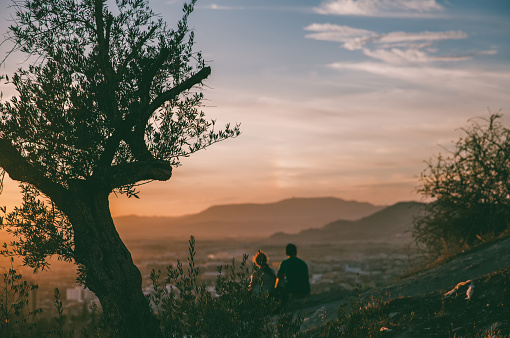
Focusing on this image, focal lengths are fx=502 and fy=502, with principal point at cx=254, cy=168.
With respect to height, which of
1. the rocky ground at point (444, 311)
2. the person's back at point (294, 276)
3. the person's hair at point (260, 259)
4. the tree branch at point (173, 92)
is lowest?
the rocky ground at point (444, 311)

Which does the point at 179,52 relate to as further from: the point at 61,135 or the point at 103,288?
the point at 103,288

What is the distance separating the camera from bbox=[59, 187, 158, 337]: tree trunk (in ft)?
29.1

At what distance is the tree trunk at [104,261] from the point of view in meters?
8.86

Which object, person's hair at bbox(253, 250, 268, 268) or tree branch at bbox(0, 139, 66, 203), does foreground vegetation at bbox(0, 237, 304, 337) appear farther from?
person's hair at bbox(253, 250, 268, 268)

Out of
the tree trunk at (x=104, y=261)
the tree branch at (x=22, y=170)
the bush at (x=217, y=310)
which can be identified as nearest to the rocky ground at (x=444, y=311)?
the bush at (x=217, y=310)

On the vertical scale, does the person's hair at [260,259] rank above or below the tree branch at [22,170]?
below

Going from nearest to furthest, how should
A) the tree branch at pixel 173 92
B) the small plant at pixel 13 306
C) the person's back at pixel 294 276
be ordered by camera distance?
the small plant at pixel 13 306 < the tree branch at pixel 173 92 < the person's back at pixel 294 276

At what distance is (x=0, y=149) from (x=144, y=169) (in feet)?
7.79

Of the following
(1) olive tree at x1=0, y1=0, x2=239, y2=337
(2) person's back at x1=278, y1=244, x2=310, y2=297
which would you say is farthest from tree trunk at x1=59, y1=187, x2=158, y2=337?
(2) person's back at x1=278, y1=244, x2=310, y2=297

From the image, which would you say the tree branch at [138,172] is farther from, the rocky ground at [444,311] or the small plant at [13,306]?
Result: the rocky ground at [444,311]

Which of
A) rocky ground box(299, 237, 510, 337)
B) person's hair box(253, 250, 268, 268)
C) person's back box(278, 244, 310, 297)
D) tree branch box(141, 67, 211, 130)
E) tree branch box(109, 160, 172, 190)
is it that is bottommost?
rocky ground box(299, 237, 510, 337)

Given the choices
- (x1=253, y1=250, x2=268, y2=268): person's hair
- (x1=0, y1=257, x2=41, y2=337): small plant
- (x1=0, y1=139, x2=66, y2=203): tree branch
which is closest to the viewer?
(x1=0, y1=257, x2=41, y2=337): small plant

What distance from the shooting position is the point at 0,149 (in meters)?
Answer: 8.38

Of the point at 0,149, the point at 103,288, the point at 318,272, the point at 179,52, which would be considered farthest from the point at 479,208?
A: the point at 318,272
